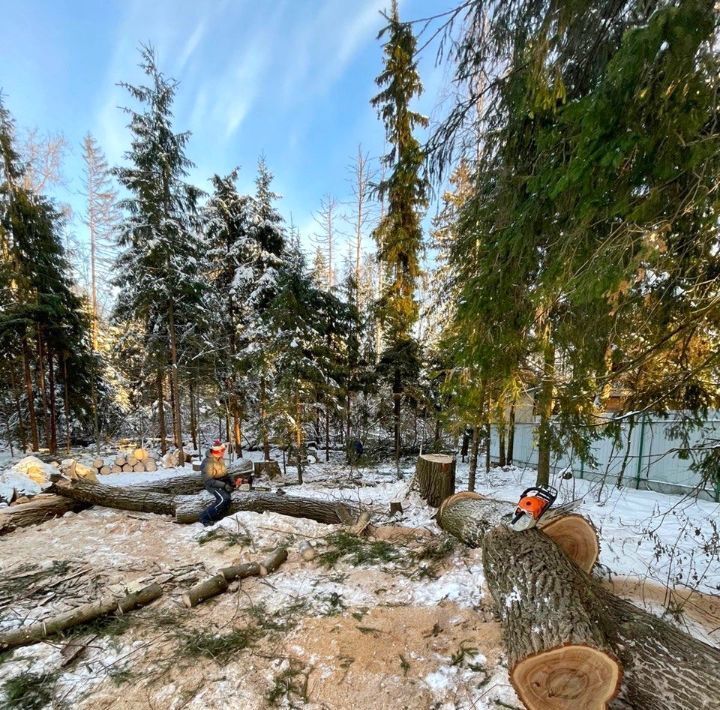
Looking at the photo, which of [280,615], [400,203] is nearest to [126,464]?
[280,615]

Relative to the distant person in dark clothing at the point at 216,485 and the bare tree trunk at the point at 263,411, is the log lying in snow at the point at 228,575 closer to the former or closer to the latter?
the distant person in dark clothing at the point at 216,485

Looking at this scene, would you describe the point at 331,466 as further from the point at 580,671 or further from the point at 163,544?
the point at 580,671

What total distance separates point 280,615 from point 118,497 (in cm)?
491

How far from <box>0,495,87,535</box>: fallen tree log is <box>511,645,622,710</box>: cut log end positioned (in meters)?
7.49

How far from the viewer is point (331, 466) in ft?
43.6

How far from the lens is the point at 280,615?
127 inches

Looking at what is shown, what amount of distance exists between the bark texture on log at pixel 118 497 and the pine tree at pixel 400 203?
6.42 m

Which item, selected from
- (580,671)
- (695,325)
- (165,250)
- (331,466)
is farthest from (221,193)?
(580,671)

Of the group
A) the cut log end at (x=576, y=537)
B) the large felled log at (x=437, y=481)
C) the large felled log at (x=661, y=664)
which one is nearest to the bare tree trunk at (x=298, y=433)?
the large felled log at (x=437, y=481)

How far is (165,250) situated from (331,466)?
9652 millimetres

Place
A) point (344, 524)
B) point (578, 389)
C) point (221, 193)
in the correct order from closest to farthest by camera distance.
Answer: point (578, 389) < point (344, 524) < point (221, 193)

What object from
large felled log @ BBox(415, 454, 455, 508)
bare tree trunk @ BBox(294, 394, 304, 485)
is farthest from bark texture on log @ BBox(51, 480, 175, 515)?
large felled log @ BBox(415, 454, 455, 508)

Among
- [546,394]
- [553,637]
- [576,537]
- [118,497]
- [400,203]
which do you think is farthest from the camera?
[118,497]

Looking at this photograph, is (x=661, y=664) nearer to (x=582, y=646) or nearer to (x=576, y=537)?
(x=582, y=646)
